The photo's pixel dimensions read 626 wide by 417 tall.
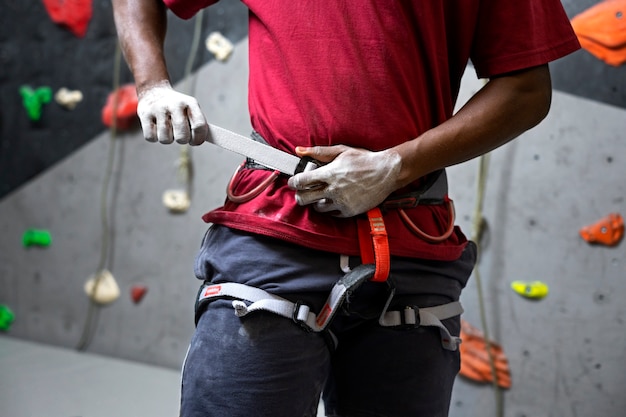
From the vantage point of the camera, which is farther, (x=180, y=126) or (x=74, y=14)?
(x=74, y=14)

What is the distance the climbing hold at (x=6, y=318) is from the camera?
2.59m

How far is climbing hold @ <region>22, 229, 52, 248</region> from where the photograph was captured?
2.52 metres

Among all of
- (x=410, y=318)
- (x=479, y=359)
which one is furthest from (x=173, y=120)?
(x=479, y=359)

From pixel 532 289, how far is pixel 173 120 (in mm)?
1242

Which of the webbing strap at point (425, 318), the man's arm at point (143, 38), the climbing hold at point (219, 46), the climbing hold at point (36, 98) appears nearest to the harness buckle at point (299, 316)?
the webbing strap at point (425, 318)

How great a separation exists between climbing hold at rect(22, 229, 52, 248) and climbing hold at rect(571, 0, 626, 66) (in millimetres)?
1938

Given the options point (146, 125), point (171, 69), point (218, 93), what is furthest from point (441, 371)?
point (171, 69)

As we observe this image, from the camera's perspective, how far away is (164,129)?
32.4 inches

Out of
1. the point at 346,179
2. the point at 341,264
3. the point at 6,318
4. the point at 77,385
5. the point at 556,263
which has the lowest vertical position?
the point at 77,385

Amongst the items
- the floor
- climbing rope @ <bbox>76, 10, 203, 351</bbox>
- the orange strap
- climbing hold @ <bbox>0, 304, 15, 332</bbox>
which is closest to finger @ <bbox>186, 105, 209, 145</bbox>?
the orange strap

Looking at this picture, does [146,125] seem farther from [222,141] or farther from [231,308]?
[231,308]

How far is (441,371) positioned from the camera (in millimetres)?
875

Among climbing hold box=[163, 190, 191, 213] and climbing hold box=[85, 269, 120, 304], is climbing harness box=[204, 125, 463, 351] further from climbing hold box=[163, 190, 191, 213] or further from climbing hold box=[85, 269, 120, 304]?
climbing hold box=[85, 269, 120, 304]

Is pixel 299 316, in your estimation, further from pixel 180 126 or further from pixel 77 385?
pixel 77 385
